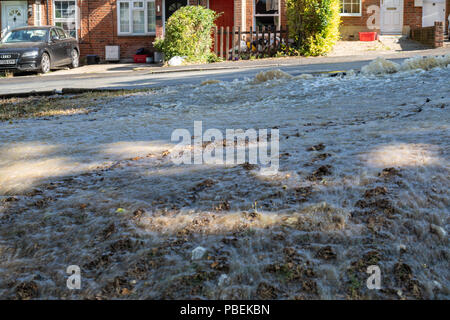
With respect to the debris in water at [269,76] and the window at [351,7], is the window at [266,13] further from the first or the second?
the debris in water at [269,76]

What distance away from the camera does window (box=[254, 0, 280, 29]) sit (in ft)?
74.7

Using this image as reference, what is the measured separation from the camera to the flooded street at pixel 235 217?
2.28 meters

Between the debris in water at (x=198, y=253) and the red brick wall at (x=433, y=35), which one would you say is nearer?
the debris in water at (x=198, y=253)

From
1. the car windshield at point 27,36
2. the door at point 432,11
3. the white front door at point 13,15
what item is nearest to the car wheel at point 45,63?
the car windshield at point 27,36

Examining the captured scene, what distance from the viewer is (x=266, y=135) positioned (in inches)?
180

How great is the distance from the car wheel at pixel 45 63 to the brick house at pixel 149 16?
6007 millimetres

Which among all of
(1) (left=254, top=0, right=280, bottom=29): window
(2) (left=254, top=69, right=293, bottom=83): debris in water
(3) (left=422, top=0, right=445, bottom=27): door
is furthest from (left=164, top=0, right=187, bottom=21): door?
(2) (left=254, top=69, right=293, bottom=83): debris in water

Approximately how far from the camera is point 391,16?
23.7 m

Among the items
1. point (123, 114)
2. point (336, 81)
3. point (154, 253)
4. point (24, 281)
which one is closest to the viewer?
point (24, 281)

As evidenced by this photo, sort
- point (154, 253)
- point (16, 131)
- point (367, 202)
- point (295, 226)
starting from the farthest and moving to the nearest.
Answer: point (16, 131) → point (367, 202) → point (295, 226) → point (154, 253)

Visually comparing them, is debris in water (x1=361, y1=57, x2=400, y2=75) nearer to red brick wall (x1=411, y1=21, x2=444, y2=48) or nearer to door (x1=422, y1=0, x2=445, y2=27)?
red brick wall (x1=411, y1=21, x2=444, y2=48)

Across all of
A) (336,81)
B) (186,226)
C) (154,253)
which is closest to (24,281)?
(154,253)

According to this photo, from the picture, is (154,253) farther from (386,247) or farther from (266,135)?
(266,135)

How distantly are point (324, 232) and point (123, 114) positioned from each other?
15.2ft
